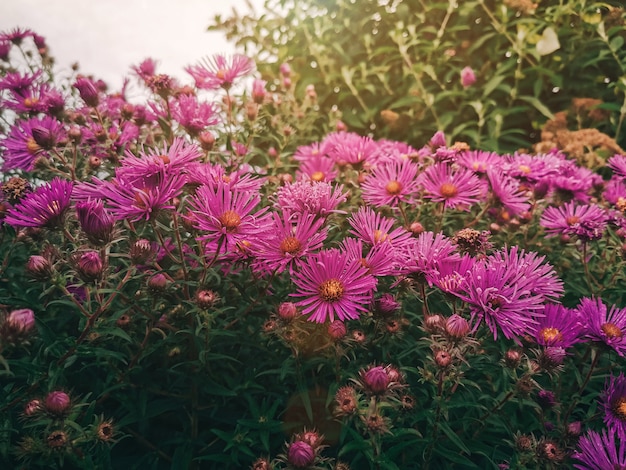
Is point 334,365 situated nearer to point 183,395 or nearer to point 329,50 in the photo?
point 183,395

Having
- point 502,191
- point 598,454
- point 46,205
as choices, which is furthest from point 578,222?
point 46,205

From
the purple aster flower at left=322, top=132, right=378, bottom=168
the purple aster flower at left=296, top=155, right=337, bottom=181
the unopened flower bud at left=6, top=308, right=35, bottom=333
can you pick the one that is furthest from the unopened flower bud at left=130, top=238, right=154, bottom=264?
the purple aster flower at left=322, top=132, right=378, bottom=168

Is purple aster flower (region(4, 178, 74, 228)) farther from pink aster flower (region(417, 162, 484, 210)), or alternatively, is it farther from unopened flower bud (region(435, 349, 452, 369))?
pink aster flower (region(417, 162, 484, 210))

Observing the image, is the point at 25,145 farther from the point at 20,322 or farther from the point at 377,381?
the point at 377,381

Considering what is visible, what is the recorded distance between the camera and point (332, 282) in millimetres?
1249

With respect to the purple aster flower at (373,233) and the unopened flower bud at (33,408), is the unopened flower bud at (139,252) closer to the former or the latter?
the unopened flower bud at (33,408)

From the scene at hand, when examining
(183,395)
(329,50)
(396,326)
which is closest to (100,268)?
(183,395)

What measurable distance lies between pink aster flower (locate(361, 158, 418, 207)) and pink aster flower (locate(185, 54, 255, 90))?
0.85m

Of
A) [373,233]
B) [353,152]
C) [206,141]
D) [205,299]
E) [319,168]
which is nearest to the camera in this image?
[205,299]

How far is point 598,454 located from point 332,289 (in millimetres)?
834

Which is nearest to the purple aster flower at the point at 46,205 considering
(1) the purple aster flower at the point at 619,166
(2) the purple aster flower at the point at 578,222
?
(2) the purple aster flower at the point at 578,222

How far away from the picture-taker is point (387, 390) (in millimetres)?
1069

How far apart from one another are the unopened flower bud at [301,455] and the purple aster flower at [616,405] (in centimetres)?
87

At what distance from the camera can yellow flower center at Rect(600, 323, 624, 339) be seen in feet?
4.10
